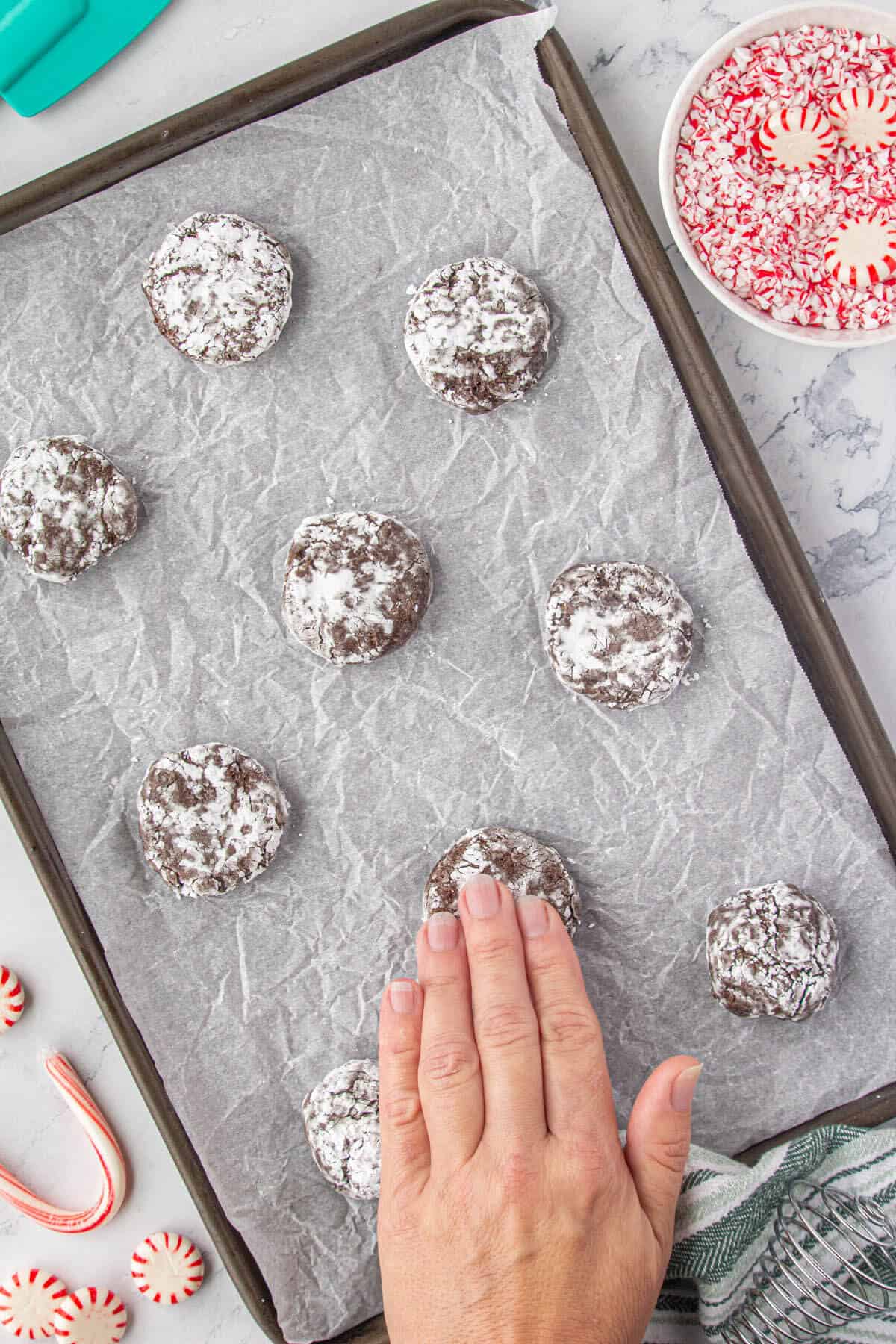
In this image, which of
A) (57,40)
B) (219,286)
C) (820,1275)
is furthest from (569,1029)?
(57,40)

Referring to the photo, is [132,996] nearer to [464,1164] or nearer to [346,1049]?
[346,1049]

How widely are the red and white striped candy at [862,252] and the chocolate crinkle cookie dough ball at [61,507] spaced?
3.75 ft

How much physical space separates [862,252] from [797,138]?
0.20 m

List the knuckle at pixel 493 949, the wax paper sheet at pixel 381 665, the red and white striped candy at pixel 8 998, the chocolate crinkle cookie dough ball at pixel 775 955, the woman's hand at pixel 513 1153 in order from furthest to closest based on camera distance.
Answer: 1. the red and white striped candy at pixel 8 998
2. the wax paper sheet at pixel 381 665
3. the chocolate crinkle cookie dough ball at pixel 775 955
4. the knuckle at pixel 493 949
5. the woman's hand at pixel 513 1153

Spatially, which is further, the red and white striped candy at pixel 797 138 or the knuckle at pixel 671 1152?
the red and white striped candy at pixel 797 138

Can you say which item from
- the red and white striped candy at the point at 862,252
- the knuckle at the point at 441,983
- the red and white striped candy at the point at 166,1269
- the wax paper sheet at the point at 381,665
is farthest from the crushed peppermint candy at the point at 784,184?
the red and white striped candy at the point at 166,1269

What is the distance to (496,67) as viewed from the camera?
5.28 feet

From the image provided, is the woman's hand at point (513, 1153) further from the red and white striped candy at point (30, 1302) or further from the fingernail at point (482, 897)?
the red and white striped candy at point (30, 1302)

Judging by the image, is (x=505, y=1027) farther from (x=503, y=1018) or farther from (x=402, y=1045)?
(x=402, y=1045)

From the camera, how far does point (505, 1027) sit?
1.33m

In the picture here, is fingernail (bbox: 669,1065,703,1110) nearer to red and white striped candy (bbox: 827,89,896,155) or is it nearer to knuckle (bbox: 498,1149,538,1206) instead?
knuckle (bbox: 498,1149,538,1206)

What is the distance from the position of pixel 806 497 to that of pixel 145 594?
3.53ft

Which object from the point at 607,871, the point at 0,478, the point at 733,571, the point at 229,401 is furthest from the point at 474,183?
the point at 607,871

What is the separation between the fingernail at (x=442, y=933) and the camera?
1.39 m
